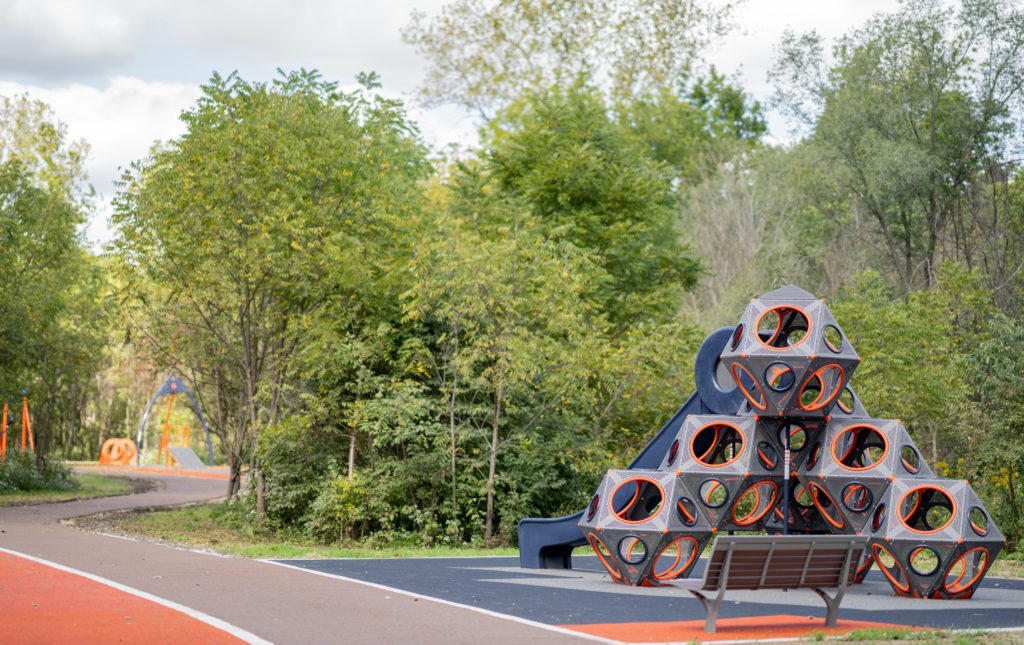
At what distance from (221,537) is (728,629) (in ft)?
42.4

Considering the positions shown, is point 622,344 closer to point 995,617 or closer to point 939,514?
point 939,514

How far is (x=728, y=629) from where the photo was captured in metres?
8.54

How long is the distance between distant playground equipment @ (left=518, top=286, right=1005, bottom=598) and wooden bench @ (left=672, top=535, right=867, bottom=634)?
3024 mm

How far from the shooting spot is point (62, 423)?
56531mm

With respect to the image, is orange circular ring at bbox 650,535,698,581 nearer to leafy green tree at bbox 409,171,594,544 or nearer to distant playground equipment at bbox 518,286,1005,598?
distant playground equipment at bbox 518,286,1005,598

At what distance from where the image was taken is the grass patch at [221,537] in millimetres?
15328

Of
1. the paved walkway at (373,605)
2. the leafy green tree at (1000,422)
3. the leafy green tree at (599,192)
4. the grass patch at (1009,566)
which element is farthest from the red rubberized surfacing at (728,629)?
the leafy green tree at (599,192)

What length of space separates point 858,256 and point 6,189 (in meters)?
26.4

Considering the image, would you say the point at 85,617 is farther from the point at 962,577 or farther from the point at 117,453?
the point at 117,453

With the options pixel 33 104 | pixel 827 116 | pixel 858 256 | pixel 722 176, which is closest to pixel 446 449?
pixel 827 116

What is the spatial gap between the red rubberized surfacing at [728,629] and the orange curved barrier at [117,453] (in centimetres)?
4659

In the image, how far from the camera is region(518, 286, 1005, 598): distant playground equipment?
37.8 ft

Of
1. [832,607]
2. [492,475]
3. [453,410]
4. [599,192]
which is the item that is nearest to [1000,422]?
[492,475]

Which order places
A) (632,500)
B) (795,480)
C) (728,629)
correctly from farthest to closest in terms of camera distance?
(632,500), (795,480), (728,629)
